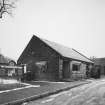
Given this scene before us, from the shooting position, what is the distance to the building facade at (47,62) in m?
22.8

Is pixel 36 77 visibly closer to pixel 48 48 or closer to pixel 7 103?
pixel 48 48

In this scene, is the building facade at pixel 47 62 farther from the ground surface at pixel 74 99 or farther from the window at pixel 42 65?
the ground surface at pixel 74 99

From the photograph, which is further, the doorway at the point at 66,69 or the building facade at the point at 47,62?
the doorway at the point at 66,69

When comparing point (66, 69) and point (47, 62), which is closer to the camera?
point (47, 62)

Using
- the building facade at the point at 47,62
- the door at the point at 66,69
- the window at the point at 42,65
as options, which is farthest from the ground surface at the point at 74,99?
the door at the point at 66,69

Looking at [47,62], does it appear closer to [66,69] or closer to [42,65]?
[42,65]

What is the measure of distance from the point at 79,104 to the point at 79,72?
19.7 m

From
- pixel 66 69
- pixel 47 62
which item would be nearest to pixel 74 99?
pixel 47 62

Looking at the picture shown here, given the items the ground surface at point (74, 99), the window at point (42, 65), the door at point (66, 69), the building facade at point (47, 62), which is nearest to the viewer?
the ground surface at point (74, 99)

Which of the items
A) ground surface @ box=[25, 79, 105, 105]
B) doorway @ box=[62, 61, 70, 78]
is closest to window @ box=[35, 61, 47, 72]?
doorway @ box=[62, 61, 70, 78]

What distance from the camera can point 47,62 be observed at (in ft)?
77.5

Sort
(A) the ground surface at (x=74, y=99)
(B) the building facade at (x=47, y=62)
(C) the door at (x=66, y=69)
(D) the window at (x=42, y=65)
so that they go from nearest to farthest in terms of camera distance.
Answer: (A) the ground surface at (x=74, y=99) → (B) the building facade at (x=47, y=62) → (D) the window at (x=42, y=65) → (C) the door at (x=66, y=69)

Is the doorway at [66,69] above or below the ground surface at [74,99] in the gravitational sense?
above

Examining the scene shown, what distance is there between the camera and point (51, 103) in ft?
27.7
